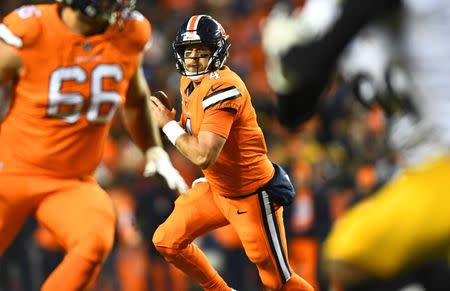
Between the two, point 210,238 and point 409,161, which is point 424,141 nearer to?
point 409,161

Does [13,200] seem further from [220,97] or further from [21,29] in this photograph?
[220,97]

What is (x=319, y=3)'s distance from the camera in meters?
3.35

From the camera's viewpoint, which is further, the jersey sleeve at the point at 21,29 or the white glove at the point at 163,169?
the white glove at the point at 163,169

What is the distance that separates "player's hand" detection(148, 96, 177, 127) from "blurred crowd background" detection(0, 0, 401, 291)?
8.76ft

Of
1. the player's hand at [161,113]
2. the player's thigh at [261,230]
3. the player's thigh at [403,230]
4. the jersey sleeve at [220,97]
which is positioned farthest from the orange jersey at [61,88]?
the player's thigh at [403,230]

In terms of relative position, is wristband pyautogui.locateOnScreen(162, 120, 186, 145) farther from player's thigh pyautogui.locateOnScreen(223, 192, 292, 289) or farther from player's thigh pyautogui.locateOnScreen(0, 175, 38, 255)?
player's thigh pyautogui.locateOnScreen(0, 175, 38, 255)

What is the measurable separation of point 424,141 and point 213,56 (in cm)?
123

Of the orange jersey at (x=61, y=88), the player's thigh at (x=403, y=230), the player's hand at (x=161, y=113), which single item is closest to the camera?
the player's thigh at (x=403, y=230)

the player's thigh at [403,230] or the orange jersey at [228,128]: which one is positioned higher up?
the player's thigh at [403,230]

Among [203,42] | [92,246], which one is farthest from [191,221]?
[203,42]

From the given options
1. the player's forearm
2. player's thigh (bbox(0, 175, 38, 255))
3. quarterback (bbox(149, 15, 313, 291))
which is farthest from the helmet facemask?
player's thigh (bbox(0, 175, 38, 255))

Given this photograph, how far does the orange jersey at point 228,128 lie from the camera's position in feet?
14.5

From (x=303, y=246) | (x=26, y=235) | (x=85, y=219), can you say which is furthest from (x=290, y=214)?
(x=85, y=219)

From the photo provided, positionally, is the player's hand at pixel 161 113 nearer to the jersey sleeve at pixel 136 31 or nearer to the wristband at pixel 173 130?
the wristband at pixel 173 130
